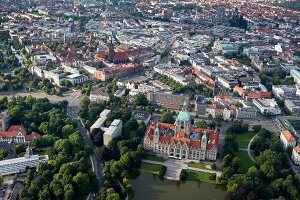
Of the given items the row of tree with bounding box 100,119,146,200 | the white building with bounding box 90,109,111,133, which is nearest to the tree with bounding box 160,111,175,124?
the row of tree with bounding box 100,119,146,200

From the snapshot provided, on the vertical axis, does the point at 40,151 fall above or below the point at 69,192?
below

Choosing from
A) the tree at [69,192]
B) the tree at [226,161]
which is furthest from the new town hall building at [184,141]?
the tree at [69,192]

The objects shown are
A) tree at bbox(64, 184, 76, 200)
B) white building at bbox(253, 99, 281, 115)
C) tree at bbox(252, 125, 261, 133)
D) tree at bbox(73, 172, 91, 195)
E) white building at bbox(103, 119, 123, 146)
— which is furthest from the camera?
white building at bbox(253, 99, 281, 115)

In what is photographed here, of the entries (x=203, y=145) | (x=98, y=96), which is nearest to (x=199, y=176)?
(x=203, y=145)

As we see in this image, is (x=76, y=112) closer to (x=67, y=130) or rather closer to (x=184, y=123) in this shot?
(x=67, y=130)

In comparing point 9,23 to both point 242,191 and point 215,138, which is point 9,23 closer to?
point 215,138

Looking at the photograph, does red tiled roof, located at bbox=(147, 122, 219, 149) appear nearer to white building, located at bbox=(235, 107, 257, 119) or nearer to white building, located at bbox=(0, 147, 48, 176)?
white building, located at bbox=(235, 107, 257, 119)
